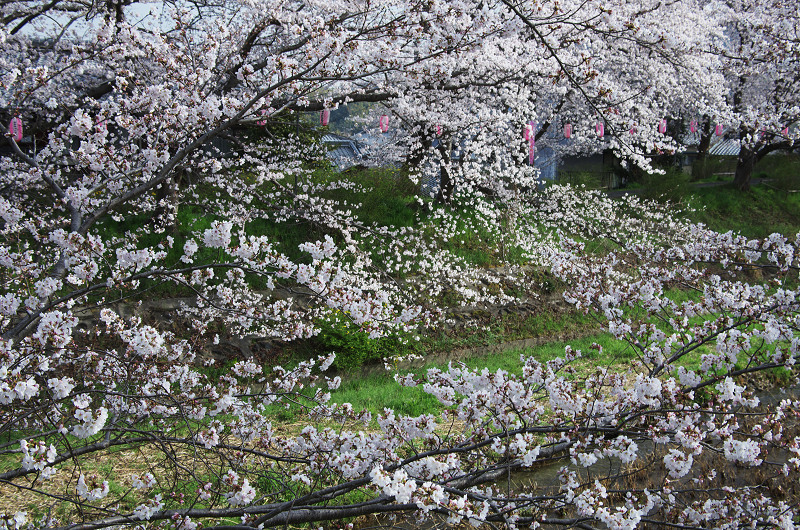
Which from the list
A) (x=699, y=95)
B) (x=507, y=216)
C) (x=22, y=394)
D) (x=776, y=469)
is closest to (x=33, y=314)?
(x=22, y=394)

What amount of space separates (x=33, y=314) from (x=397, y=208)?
9.17 meters

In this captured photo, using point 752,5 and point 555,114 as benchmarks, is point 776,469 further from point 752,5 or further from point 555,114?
point 752,5

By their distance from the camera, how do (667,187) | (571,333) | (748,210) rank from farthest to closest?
1. (748,210)
2. (667,187)
3. (571,333)

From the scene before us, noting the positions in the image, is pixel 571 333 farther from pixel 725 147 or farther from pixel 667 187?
pixel 725 147

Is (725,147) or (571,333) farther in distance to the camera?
(725,147)

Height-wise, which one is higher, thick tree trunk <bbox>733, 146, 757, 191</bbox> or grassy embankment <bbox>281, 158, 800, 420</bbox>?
thick tree trunk <bbox>733, 146, 757, 191</bbox>

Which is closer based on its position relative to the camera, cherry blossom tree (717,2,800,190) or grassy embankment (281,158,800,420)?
grassy embankment (281,158,800,420)

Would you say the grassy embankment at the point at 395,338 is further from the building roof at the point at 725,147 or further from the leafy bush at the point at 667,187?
the building roof at the point at 725,147

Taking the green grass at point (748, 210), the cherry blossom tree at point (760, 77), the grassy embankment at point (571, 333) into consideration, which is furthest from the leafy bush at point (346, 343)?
the green grass at point (748, 210)

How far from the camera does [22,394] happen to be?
7.00 ft

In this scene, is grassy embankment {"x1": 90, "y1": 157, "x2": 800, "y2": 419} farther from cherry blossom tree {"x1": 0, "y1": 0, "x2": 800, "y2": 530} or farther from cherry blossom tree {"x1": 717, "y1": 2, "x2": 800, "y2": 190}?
cherry blossom tree {"x1": 717, "y1": 2, "x2": 800, "y2": 190}

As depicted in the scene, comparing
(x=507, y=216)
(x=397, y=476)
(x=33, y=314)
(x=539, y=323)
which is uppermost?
(x=507, y=216)

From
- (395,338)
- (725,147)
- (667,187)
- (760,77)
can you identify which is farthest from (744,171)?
(395,338)

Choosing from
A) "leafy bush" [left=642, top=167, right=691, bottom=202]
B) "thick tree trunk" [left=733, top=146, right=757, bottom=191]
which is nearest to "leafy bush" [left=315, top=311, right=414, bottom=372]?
"leafy bush" [left=642, top=167, right=691, bottom=202]
